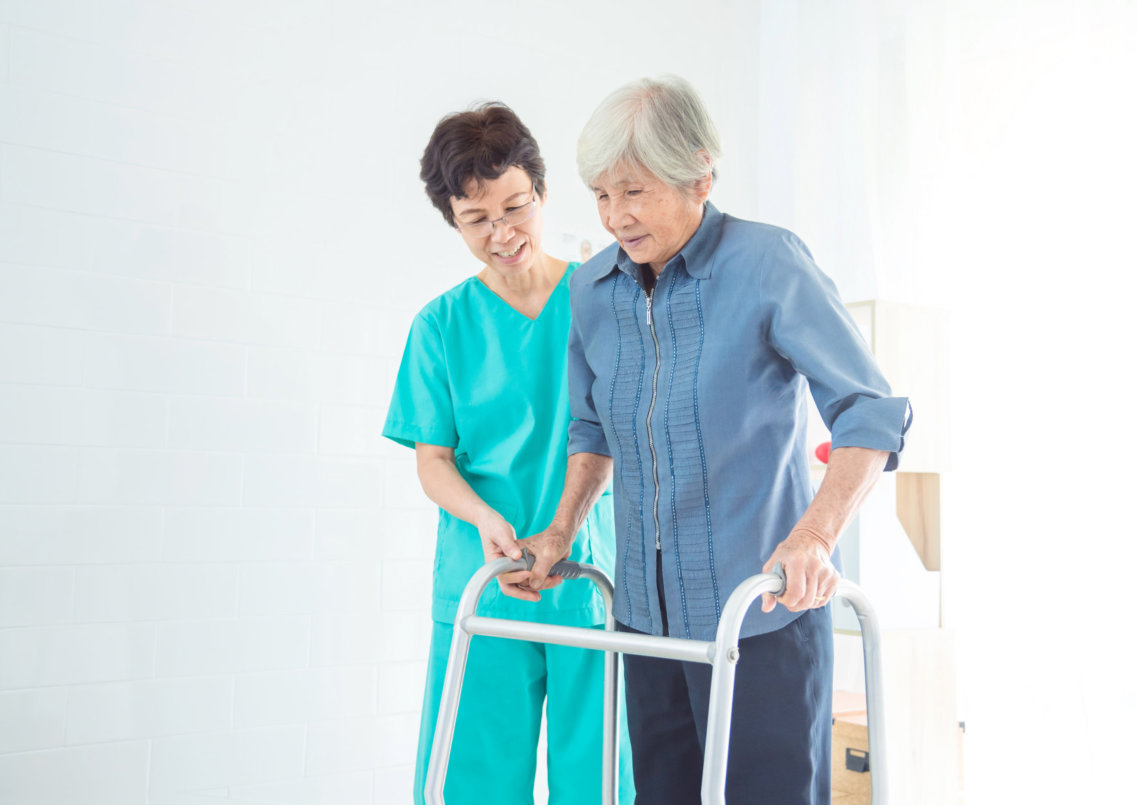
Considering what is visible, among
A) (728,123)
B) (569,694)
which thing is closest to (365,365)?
(569,694)

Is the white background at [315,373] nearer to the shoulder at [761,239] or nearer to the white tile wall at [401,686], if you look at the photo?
the white tile wall at [401,686]

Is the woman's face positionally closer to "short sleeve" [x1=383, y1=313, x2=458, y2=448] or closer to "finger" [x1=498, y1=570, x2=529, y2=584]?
"short sleeve" [x1=383, y1=313, x2=458, y2=448]

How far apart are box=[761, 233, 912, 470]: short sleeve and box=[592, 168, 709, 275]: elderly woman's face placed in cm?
14

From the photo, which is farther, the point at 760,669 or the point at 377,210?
the point at 377,210

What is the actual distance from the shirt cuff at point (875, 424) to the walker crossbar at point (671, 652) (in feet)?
0.56

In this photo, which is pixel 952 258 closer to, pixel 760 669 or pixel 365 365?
pixel 365 365

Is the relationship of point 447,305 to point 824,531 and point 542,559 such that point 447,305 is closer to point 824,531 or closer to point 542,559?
point 542,559

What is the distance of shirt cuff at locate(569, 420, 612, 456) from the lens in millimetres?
1596

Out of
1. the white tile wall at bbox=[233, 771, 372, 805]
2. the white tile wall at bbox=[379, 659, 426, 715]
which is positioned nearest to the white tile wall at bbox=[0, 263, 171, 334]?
the white tile wall at bbox=[379, 659, 426, 715]

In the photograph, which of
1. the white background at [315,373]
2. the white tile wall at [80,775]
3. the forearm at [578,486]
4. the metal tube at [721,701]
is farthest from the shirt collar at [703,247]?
the white tile wall at [80,775]

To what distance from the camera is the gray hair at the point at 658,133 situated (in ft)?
4.36

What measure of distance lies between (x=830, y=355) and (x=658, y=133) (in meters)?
0.37

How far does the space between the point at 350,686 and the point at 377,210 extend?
50.7 inches

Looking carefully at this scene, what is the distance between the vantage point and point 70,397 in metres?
2.37
